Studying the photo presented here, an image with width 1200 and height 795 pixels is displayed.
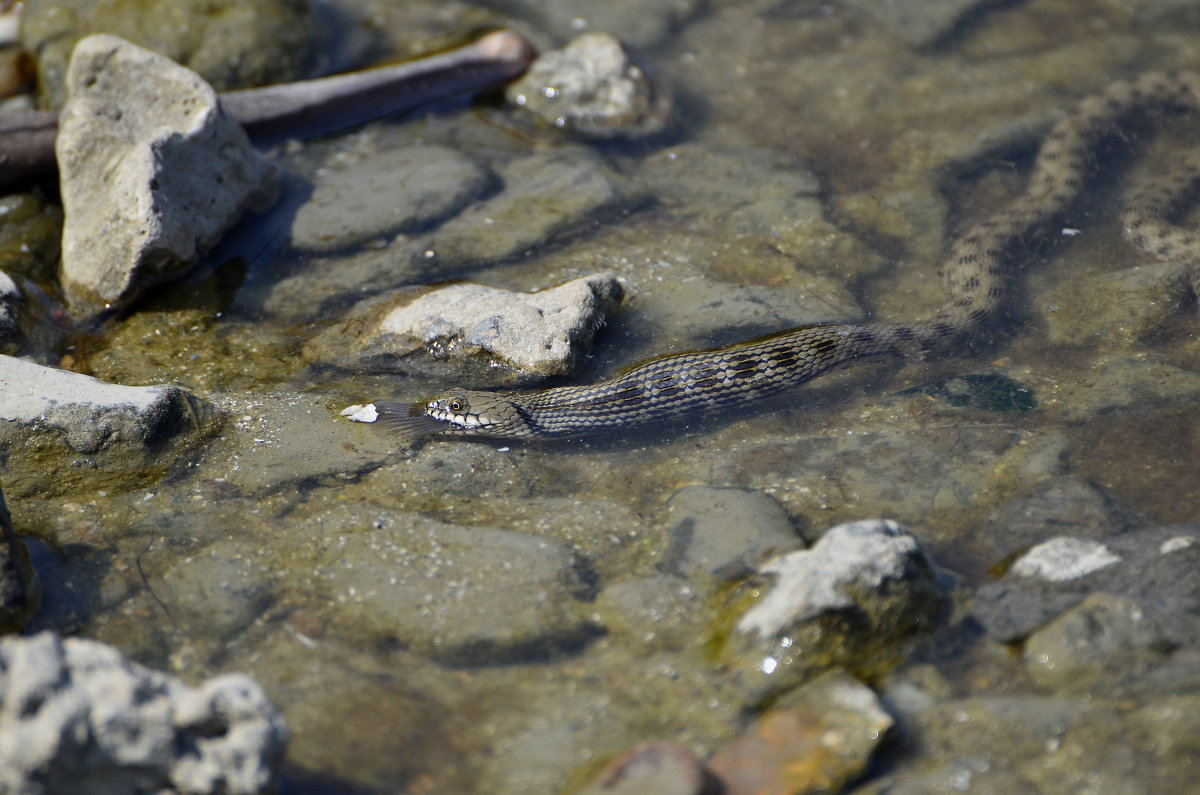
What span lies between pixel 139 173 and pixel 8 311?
46.3 inches

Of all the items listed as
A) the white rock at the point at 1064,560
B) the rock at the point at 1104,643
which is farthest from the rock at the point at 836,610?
the white rock at the point at 1064,560

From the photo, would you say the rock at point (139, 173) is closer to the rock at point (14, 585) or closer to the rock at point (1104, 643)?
the rock at point (14, 585)

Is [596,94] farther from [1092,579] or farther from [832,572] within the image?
[1092,579]

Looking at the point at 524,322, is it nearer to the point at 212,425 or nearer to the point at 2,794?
the point at 212,425

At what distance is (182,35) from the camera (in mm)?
7297

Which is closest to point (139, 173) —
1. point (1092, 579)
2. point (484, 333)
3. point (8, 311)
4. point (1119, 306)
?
point (8, 311)

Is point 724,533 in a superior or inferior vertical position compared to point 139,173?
inferior

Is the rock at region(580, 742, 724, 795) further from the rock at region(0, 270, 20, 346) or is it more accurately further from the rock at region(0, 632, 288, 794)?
the rock at region(0, 270, 20, 346)

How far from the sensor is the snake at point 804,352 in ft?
17.1

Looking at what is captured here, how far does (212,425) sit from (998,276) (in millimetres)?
5352

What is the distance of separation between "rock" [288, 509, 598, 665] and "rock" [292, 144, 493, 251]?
2.69m

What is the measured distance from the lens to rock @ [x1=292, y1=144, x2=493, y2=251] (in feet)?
21.0

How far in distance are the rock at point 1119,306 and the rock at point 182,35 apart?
6.49 m

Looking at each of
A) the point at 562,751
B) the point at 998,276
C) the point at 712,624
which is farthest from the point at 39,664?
the point at 998,276
